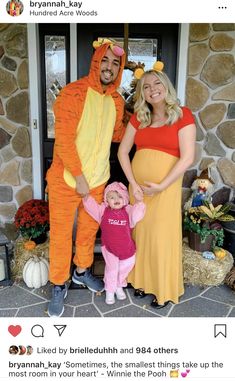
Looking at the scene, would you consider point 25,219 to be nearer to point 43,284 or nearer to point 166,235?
point 43,284

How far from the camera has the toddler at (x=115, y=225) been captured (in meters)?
1.93

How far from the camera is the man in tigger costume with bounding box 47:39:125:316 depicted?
5.78 ft

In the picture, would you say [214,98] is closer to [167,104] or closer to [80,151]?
[167,104]

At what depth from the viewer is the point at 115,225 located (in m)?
1.94

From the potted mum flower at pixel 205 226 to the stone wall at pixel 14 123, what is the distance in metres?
1.19

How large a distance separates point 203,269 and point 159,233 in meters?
0.52

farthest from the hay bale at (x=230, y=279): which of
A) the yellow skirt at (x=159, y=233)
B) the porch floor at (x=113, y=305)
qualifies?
the yellow skirt at (x=159, y=233)

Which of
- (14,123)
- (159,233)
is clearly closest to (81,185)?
(159,233)
